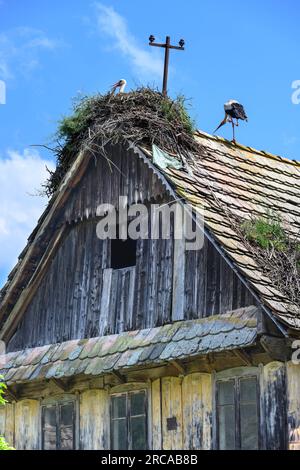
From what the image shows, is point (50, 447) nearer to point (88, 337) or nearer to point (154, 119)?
point (88, 337)

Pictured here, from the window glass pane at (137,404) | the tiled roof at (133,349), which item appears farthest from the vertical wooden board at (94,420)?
the tiled roof at (133,349)

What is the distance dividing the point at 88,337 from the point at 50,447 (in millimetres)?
1751

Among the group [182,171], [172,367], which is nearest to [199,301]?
[172,367]

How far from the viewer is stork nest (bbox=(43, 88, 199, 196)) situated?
17516 millimetres

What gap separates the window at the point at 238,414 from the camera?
49.5 ft

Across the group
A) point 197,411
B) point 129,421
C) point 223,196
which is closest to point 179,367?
point 197,411

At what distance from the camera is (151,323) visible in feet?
54.3

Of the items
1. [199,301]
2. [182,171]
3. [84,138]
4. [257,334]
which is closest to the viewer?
[257,334]

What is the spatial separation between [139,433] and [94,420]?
943 mm

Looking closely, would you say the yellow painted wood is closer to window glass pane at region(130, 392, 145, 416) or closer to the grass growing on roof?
window glass pane at region(130, 392, 145, 416)

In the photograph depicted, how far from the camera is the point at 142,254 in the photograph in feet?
56.4

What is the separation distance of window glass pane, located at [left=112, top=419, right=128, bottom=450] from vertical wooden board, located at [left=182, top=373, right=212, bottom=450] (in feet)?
3.76

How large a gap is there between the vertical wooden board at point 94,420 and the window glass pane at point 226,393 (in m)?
2.14
